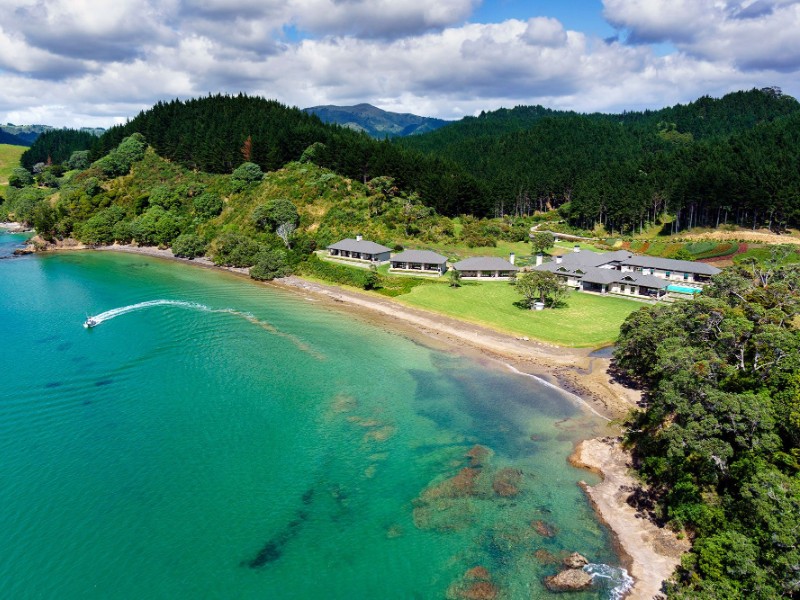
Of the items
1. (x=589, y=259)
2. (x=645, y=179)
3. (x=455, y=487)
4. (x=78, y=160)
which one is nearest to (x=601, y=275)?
(x=589, y=259)

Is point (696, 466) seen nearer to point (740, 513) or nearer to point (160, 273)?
point (740, 513)

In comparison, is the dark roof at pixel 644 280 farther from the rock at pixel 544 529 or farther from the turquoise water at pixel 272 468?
the rock at pixel 544 529

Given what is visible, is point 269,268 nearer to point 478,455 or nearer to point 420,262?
point 420,262

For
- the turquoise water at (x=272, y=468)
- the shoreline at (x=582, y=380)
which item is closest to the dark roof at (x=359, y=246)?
the shoreline at (x=582, y=380)

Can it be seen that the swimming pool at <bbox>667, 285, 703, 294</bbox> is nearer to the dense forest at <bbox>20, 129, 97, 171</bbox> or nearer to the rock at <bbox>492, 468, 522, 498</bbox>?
the rock at <bbox>492, 468, 522, 498</bbox>

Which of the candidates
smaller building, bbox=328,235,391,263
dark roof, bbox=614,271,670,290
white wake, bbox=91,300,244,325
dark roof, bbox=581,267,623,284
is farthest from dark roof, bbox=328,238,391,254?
dark roof, bbox=614,271,670,290
